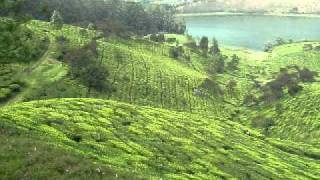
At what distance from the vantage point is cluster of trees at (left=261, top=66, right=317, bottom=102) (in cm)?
15012

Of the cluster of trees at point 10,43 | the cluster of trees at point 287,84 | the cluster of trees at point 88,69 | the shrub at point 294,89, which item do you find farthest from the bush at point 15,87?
the shrub at point 294,89

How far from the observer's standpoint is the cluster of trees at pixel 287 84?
493ft

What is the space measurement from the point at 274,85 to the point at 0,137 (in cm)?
13431

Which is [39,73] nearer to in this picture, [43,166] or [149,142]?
[149,142]

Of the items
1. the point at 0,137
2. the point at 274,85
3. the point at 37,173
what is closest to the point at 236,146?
the point at 0,137

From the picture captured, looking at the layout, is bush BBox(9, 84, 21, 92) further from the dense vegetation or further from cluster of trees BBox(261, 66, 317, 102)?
cluster of trees BBox(261, 66, 317, 102)

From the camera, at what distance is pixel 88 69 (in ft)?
413

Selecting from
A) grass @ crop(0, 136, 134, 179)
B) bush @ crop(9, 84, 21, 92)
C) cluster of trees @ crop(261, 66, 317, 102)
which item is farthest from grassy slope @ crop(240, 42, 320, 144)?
grass @ crop(0, 136, 134, 179)

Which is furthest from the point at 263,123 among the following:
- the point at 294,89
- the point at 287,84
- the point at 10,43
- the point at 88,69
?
the point at 10,43

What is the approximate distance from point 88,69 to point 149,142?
241ft

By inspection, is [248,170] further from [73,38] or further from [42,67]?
[73,38]

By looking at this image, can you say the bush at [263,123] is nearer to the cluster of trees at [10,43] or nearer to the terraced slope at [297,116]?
the terraced slope at [297,116]

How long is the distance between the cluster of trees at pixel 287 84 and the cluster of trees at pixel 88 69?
2011 inches

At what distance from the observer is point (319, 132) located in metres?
112
